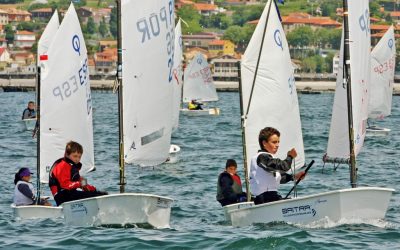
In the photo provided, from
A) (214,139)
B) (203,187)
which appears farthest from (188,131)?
(203,187)

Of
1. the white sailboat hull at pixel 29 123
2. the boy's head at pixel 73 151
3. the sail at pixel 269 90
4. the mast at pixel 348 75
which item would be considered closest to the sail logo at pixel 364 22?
the mast at pixel 348 75

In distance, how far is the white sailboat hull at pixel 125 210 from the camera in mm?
20469

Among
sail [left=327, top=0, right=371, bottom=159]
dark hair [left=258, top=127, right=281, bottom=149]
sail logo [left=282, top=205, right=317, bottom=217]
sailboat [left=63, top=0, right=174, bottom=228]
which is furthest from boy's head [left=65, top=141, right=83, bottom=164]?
sail [left=327, top=0, right=371, bottom=159]

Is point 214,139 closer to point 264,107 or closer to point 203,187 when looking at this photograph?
point 203,187

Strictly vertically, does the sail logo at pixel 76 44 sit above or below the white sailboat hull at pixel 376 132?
above

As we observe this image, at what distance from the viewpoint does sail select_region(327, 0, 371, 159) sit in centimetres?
2167

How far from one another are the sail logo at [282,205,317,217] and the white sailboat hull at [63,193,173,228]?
6.48ft

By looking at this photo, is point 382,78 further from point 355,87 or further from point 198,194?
point 355,87

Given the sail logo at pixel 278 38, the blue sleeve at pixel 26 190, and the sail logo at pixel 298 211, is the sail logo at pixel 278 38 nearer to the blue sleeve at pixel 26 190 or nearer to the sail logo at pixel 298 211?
the sail logo at pixel 298 211

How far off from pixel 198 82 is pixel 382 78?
64.3ft

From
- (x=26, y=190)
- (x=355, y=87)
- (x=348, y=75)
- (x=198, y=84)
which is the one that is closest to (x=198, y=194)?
(x=26, y=190)

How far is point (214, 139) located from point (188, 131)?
16.2 ft

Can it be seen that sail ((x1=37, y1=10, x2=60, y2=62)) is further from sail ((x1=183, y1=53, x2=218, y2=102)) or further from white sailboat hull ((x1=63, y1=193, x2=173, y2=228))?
sail ((x1=183, y1=53, x2=218, y2=102))

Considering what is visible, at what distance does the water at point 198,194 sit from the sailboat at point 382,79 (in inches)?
58.6
